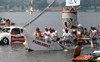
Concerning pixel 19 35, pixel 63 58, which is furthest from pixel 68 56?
pixel 19 35

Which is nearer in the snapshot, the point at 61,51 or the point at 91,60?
the point at 91,60

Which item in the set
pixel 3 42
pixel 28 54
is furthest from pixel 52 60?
pixel 3 42

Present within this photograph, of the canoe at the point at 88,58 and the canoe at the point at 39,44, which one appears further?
the canoe at the point at 39,44

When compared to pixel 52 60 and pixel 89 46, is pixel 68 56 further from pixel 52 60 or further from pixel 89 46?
pixel 89 46

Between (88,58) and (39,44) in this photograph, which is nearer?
(88,58)

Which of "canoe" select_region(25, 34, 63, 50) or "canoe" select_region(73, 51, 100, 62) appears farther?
"canoe" select_region(25, 34, 63, 50)

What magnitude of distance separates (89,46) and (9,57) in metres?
7.75

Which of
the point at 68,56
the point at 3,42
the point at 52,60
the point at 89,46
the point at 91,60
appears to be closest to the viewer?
the point at 91,60

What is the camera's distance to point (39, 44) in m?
23.9

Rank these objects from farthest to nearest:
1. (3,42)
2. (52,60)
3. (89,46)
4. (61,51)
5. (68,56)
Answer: (3,42)
(89,46)
(61,51)
(68,56)
(52,60)

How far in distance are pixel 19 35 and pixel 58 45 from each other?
486cm

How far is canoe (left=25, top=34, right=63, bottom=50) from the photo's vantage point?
23438 mm

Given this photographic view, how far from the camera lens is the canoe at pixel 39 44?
76.9 ft

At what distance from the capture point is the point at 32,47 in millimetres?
23938
